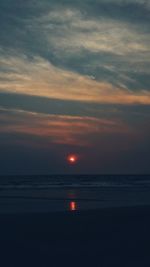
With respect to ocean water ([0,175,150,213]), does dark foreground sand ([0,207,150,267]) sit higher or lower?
lower

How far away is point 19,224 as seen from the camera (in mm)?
17219

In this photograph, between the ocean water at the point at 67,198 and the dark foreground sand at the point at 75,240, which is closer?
the dark foreground sand at the point at 75,240

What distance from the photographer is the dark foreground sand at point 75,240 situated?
11.0 m

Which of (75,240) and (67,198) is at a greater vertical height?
(67,198)

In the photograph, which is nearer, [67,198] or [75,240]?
[75,240]

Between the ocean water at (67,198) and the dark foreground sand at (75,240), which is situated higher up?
the ocean water at (67,198)

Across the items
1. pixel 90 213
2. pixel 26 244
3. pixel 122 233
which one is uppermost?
pixel 90 213

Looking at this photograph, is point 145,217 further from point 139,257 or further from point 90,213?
point 139,257

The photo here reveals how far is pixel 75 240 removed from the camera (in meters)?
13.8

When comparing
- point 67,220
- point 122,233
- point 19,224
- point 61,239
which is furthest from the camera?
point 67,220

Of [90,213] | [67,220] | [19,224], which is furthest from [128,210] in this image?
[19,224]

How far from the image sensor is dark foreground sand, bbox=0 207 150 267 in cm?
1104

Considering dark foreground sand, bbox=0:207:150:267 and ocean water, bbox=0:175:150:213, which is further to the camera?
ocean water, bbox=0:175:150:213

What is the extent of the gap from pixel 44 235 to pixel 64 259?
146 inches
